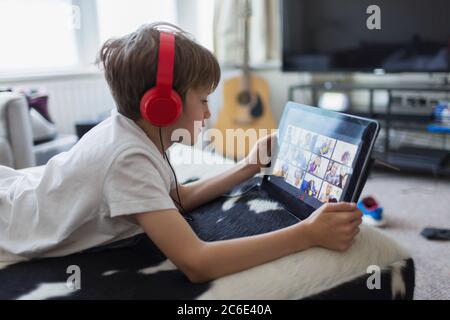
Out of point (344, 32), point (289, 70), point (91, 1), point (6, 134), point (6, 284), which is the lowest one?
point (6, 284)

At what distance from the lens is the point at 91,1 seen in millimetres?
2785

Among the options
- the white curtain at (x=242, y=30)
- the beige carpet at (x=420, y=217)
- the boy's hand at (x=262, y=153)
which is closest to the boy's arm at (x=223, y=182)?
the boy's hand at (x=262, y=153)

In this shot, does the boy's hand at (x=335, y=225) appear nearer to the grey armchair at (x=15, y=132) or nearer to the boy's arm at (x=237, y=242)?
the boy's arm at (x=237, y=242)

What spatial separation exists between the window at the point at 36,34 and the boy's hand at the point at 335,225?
2540mm

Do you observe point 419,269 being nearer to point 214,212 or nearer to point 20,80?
point 214,212

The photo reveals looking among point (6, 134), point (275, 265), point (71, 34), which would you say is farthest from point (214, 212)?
point (71, 34)

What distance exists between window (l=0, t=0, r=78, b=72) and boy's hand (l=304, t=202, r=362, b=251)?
8.33ft

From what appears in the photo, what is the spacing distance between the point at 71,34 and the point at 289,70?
1.50 metres

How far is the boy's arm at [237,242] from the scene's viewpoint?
0.65 m

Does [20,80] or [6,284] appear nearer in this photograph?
[6,284]

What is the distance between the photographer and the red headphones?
0.69 metres

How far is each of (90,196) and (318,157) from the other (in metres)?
0.43

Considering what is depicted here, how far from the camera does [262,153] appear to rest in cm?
100

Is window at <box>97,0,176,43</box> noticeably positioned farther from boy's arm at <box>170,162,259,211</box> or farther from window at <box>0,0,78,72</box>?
boy's arm at <box>170,162,259,211</box>
